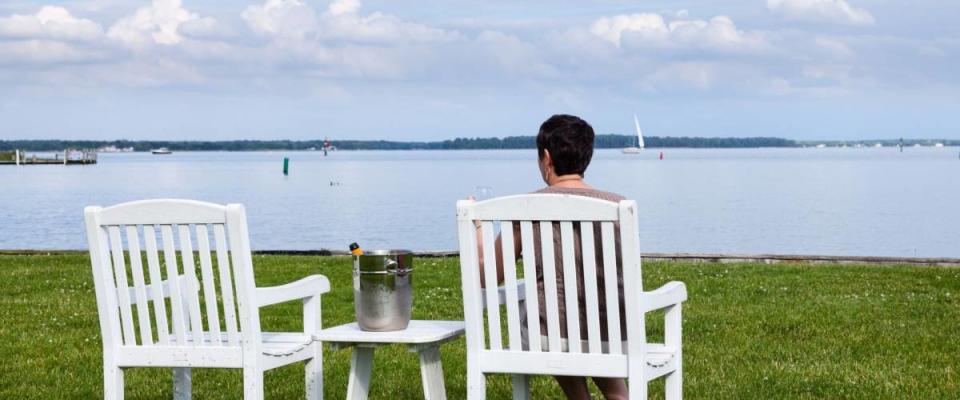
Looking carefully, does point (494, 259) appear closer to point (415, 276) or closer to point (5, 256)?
point (415, 276)

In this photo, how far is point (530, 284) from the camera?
5195mm

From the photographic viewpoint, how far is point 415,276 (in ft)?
46.9

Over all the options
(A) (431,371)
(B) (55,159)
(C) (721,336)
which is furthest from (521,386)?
(B) (55,159)

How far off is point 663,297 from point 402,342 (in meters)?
1.08

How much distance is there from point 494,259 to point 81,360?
14.9 ft

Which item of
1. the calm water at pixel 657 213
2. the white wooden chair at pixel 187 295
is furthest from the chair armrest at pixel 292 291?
the calm water at pixel 657 213

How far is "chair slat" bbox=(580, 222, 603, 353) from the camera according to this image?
503cm

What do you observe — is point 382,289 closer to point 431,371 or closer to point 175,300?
point 431,371

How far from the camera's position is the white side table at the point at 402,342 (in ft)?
17.4

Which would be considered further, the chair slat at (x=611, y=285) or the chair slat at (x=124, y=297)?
the chair slat at (x=124, y=297)

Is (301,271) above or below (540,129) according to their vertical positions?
below

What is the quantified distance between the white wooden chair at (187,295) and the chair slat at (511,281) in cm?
102

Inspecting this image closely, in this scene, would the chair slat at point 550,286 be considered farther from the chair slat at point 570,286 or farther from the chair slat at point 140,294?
the chair slat at point 140,294

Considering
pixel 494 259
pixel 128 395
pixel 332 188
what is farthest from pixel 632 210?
pixel 332 188
